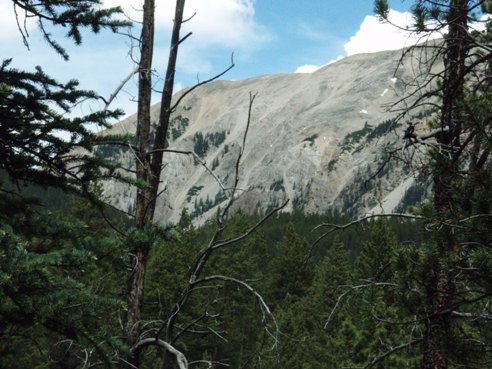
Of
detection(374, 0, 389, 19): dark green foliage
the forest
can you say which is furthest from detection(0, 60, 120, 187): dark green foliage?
detection(374, 0, 389, 19): dark green foliage

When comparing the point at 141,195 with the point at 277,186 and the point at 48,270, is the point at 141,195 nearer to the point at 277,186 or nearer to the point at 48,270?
the point at 48,270

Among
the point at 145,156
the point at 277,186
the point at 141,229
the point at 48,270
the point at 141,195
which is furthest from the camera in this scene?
the point at 277,186

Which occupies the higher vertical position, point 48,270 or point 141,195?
point 141,195

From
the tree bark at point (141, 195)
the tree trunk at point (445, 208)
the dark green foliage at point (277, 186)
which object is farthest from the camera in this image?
the dark green foliage at point (277, 186)

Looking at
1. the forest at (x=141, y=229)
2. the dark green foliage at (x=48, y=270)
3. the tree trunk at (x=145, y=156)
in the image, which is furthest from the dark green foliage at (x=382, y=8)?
the dark green foliage at (x=48, y=270)

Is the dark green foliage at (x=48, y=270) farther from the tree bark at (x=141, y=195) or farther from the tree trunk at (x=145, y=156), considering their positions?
the tree trunk at (x=145, y=156)

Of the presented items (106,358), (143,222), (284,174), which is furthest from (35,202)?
(284,174)

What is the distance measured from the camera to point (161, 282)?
33.0 m

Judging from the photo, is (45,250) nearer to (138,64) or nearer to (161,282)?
(138,64)

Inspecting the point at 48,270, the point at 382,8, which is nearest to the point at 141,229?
the point at 48,270

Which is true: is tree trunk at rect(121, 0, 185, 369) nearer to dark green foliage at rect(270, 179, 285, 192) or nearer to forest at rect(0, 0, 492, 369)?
forest at rect(0, 0, 492, 369)

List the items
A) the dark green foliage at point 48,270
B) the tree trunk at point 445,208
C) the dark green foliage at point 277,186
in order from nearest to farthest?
the dark green foliage at point 48,270 → the tree trunk at point 445,208 → the dark green foliage at point 277,186

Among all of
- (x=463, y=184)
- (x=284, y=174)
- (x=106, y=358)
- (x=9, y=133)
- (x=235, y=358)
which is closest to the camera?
(x=106, y=358)

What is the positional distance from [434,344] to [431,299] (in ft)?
1.68
